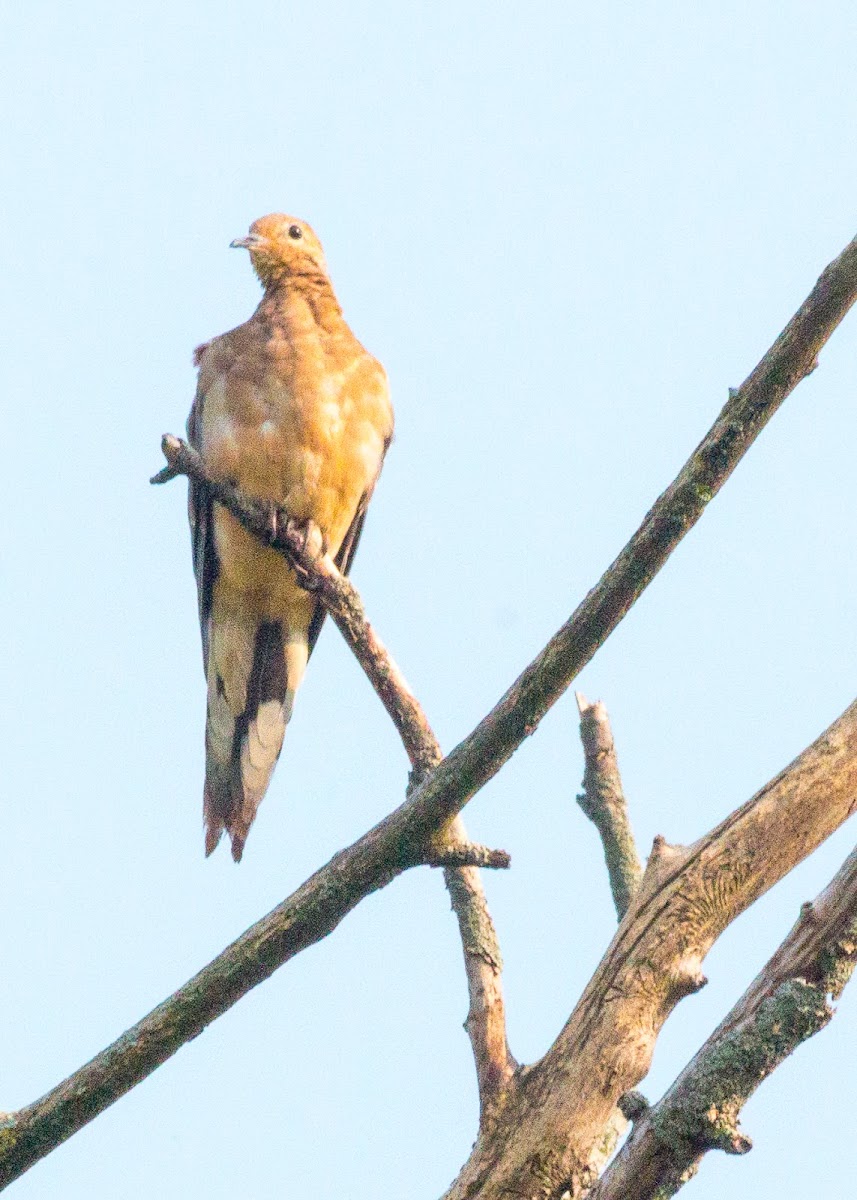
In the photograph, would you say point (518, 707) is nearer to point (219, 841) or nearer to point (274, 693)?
point (219, 841)

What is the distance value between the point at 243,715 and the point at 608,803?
2421 mm

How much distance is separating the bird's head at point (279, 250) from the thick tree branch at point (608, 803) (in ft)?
11.4

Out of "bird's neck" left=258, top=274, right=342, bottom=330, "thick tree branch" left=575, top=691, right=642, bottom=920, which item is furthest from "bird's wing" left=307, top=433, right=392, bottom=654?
"thick tree branch" left=575, top=691, right=642, bottom=920

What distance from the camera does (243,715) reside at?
6320mm

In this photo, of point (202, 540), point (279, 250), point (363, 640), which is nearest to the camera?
point (363, 640)

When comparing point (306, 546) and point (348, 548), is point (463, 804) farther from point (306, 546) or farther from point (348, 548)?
point (348, 548)

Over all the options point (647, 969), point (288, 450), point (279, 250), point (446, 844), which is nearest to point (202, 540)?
point (288, 450)

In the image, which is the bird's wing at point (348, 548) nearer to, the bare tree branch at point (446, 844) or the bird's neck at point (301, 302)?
the bird's neck at point (301, 302)

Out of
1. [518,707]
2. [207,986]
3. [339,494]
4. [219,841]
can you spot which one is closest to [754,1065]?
[518,707]

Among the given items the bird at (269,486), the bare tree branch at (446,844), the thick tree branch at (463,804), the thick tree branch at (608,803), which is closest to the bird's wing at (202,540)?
the bird at (269,486)

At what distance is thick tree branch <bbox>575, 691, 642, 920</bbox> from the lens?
4.16 m

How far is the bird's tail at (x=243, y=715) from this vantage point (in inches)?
227

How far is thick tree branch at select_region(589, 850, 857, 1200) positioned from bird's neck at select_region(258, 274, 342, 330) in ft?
13.8

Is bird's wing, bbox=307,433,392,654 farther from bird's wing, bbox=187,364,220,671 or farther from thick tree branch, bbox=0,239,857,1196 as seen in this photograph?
thick tree branch, bbox=0,239,857,1196
